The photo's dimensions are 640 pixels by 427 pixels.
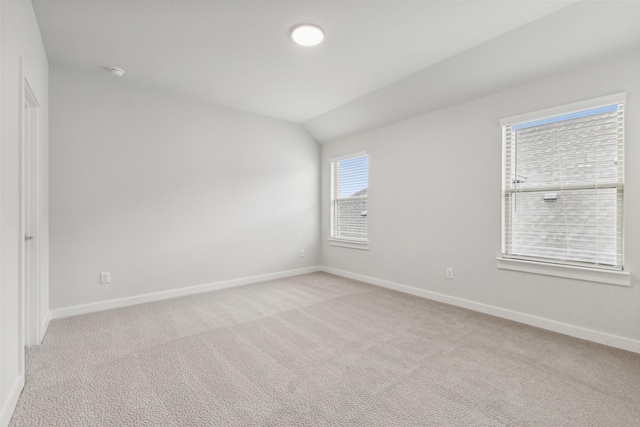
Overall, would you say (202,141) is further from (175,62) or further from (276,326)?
(276,326)

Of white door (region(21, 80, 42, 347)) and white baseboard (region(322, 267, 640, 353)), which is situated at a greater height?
white door (region(21, 80, 42, 347))

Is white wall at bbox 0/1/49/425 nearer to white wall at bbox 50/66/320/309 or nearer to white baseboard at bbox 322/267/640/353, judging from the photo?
white wall at bbox 50/66/320/309

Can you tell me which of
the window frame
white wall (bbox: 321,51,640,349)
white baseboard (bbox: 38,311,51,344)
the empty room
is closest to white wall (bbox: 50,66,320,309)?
the empty room

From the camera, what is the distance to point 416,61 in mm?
2967

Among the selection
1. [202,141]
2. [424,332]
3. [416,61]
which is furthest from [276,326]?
[416,61]

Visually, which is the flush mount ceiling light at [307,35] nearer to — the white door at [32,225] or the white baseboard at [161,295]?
the white door at [32,225]

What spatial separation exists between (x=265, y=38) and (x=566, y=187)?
3.09m

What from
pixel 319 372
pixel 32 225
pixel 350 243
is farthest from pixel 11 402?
pixel 350 243

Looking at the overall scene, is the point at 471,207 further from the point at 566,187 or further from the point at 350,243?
the point at 350,243

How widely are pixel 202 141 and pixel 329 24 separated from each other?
2420 millimetres

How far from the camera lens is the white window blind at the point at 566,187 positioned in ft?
8.11

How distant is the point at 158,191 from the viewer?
366 cm

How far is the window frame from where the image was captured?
2408 millimetres

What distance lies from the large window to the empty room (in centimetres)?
24
